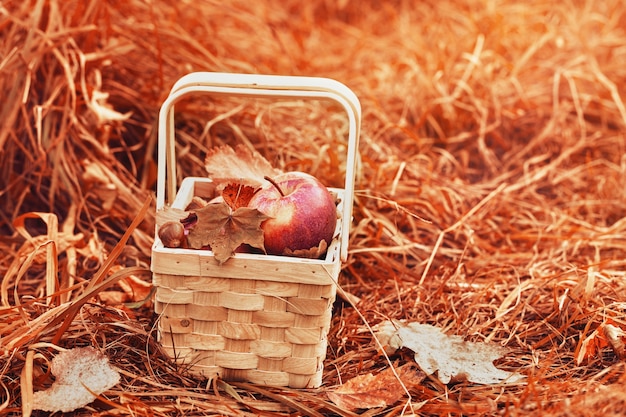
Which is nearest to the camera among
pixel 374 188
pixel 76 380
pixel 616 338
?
pixel 76 380

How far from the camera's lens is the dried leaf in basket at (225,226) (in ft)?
4.00

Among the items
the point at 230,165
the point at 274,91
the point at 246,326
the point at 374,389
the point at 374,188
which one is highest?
the point at 274,91

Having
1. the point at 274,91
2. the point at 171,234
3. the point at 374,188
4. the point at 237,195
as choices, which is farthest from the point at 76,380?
the point at 374,188

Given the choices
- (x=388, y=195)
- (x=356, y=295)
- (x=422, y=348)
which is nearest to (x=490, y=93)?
(x=388, y=195)

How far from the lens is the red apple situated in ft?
4.15

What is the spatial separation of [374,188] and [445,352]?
2.05ft

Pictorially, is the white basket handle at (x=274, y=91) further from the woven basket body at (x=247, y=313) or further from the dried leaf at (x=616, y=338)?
the dried leaf at (x=616, y=338)

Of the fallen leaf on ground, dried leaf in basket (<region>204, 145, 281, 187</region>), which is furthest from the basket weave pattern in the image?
the fallen leaf on ground

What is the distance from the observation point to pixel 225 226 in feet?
4.02

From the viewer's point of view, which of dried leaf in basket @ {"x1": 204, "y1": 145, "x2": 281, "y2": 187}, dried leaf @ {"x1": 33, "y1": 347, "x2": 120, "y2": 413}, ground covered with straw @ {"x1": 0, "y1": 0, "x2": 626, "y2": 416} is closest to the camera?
dried leaf @ {"x1": 33, "y1": 347, "x2": 120, "y2": 413}

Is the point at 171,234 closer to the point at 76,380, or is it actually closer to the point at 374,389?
the point at 76,380

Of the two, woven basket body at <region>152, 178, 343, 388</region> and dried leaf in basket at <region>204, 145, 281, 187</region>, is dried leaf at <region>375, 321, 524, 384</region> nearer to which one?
woven basket body at <region>152, 178, 343, 388</region>

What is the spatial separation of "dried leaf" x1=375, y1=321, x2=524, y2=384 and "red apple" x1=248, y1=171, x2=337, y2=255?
248 millimetres

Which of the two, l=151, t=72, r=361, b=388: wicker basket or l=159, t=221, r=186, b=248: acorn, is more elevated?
l=159, t=221, r=186, b=248: acorn
